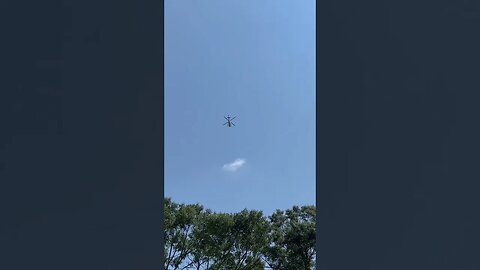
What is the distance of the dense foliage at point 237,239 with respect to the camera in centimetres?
1195

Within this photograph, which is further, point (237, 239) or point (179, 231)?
point (237, 239)

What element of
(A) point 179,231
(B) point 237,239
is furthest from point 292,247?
(A) point 179,231

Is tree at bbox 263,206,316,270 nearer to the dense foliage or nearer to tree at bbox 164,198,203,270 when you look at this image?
the dense foliage

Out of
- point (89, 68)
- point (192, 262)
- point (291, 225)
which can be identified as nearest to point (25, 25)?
point (89, 68)

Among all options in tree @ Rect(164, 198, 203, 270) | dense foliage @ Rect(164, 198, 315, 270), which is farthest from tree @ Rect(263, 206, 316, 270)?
tree @ Rect(164, 198, 203, 270)

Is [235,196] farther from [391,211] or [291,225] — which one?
[391,211]

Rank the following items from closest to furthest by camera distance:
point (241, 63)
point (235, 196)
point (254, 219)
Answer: point (241, 63) → point (235, 196) → point (254, 219)

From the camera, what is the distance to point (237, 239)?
12.4 metres

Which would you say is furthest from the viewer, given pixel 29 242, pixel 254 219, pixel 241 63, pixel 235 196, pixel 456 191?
pixel 254 219

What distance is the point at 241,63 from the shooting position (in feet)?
34.0

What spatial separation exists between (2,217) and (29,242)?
0.15 meters

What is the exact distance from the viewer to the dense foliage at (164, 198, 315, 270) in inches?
471

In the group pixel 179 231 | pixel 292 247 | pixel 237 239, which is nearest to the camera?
pixel 179 231

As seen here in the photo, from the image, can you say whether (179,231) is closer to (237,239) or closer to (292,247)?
(237,239)
